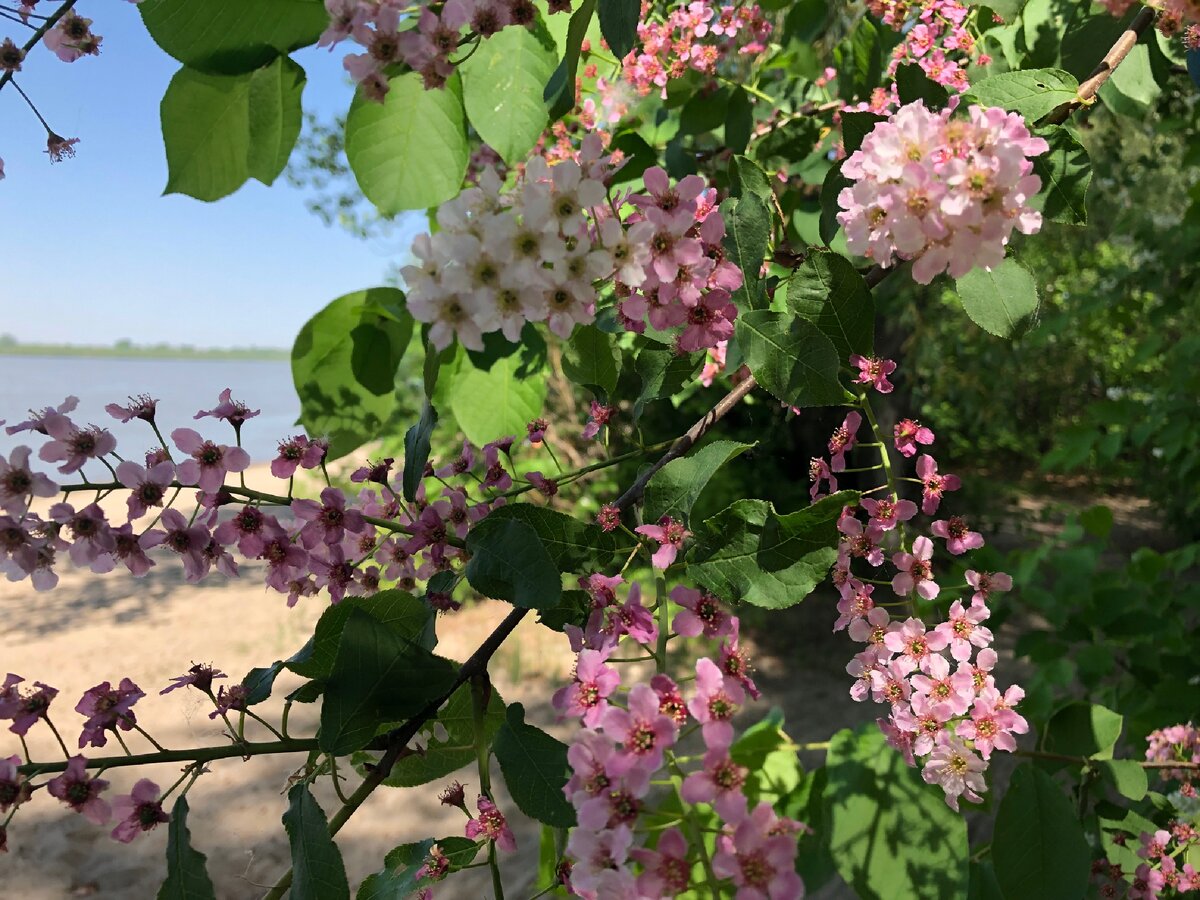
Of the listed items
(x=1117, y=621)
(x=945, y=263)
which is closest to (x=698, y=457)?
(x=945, y=263)

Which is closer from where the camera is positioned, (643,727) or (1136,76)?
(643,727)

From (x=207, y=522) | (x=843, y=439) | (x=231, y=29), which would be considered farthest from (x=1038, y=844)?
(x=231, y=29)

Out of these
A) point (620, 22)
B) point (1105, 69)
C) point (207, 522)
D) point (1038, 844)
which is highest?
point (620, 22)

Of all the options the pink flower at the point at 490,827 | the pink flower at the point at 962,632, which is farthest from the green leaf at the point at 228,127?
the pink flower at the point at 962,632

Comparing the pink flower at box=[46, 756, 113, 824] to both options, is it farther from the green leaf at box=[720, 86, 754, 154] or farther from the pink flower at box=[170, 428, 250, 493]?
the green leaf at box=[720, 86, 754, 154]

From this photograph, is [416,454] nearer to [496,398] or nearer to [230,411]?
[230,411]

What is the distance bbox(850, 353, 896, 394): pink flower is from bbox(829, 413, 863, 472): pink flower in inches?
1.0

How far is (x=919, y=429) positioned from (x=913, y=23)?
77 centimetres

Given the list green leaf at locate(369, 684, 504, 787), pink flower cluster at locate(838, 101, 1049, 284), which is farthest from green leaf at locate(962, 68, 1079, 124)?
green leaf at locate(369, 684, 504, 787)

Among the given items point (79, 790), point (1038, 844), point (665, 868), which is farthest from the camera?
point (1038, 844)

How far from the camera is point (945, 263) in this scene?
467 millimetres

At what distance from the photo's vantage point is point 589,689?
1.41 ft

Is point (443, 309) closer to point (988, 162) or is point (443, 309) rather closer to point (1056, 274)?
point (988, 162)

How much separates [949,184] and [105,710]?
59 centimetres
